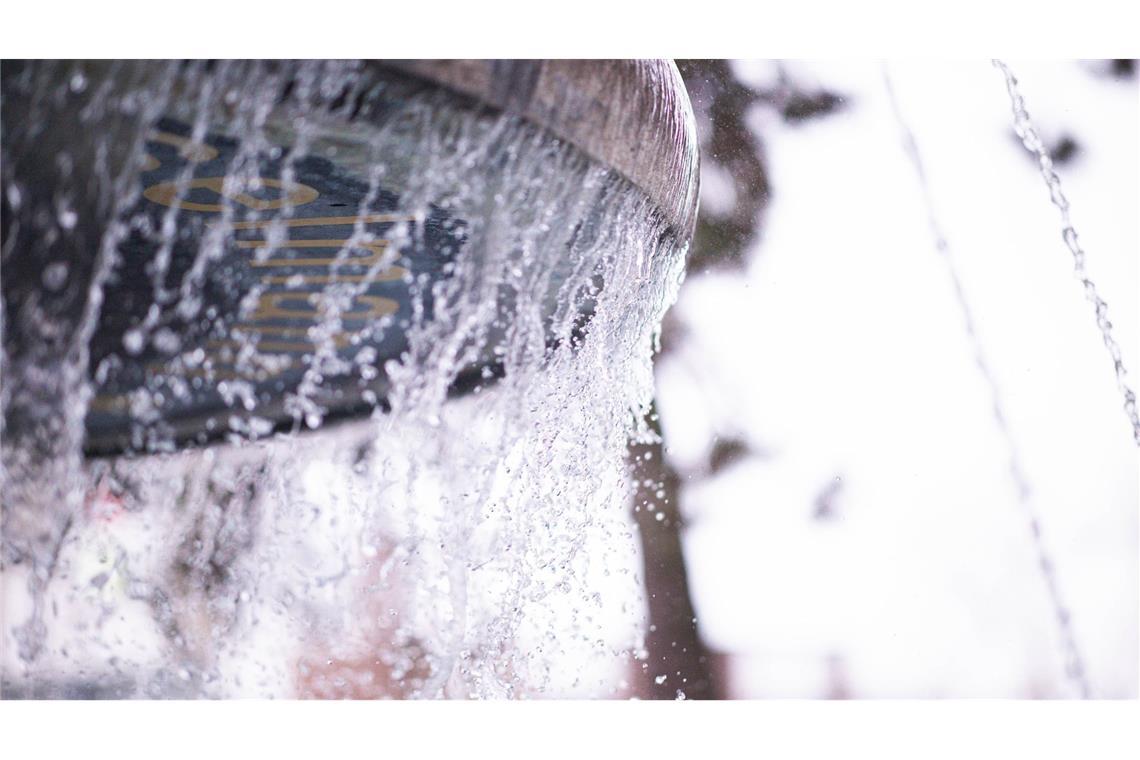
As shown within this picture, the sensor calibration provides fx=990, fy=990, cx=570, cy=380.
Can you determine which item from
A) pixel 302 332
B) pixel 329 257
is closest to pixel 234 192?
pixel 329 257

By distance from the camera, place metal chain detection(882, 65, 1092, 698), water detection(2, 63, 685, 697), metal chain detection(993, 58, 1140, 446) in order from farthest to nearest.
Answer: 1. metal chain detection(882, 65, 1092, 698)
2. metal chain detection(993, 58, 1140, 446)
3. water detection(2, 63, 685, 697)

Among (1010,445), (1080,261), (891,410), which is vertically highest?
(1080,261)

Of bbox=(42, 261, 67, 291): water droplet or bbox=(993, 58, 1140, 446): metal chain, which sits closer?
bbox=(42, 261, 67, 291): water droplet

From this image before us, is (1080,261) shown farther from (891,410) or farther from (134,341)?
(134,341)

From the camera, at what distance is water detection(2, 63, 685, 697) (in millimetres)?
594

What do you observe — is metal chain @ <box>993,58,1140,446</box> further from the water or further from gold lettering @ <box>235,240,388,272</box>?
gold lettering @ <box>235,240,388,272</box>

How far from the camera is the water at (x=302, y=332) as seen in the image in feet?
1.95

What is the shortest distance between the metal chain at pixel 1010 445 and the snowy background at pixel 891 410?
16mm

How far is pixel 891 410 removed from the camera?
2203 mm

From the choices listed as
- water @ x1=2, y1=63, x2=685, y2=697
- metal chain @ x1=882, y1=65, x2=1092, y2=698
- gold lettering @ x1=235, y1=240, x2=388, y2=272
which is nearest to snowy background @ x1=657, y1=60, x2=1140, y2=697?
metal chain @ x1=882, y1=65, x2=1092, y2=698

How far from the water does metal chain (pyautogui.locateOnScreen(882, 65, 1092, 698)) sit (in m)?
0.93

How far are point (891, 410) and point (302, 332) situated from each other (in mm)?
1615
